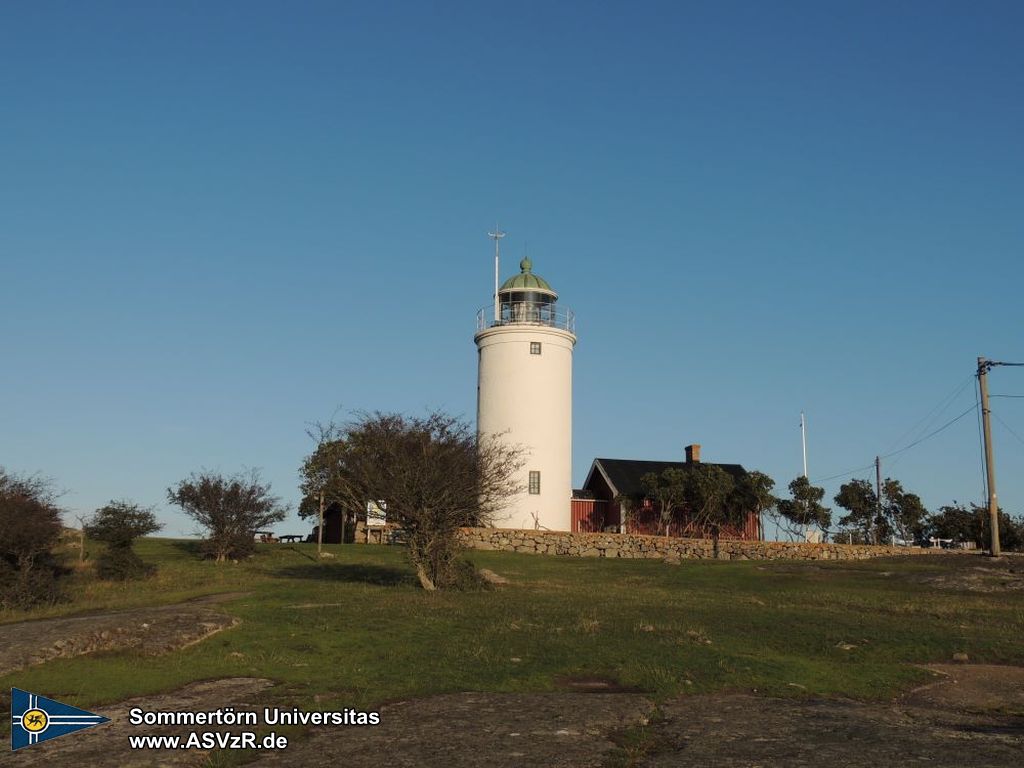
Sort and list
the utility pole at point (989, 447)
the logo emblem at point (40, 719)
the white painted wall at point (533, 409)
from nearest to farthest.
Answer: the logo emblem at point (40, 719), the utility pole at point (989, 447), the white painted wall at point (533, 409)

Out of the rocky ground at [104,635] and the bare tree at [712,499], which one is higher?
the bare tree at [712,499]

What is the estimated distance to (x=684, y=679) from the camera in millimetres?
12453

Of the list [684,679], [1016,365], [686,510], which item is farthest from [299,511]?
[684,679]

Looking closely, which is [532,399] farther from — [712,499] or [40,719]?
[40,719]

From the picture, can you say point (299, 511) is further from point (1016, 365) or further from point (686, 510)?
point (1016, 365)

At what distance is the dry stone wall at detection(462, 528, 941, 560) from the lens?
41.4m

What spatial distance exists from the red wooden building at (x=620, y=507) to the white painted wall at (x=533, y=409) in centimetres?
600

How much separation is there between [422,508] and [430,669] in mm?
11005

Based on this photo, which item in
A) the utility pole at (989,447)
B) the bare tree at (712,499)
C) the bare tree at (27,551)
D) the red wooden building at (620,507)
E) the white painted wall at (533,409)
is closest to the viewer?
the bare tree at (27,551)

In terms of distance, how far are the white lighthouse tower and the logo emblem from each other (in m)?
→ 33.0

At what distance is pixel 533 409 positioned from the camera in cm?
4425

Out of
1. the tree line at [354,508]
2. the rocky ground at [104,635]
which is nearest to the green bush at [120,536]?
the tree line at [354,508]

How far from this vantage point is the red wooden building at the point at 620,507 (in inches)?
1941

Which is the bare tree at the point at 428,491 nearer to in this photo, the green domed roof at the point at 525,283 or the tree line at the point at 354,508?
the tree line at the point at 354,508
